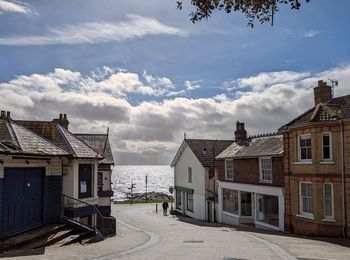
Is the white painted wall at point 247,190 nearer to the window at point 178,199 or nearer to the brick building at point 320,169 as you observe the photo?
the brick building at point 320,169

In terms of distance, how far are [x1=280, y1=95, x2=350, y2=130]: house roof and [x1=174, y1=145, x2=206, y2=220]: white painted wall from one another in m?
18.4

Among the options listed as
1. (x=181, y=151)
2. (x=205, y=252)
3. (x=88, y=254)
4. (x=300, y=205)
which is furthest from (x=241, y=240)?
(x=181, y=151)

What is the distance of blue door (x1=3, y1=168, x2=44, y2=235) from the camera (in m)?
17.1

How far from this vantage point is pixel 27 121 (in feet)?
79.6

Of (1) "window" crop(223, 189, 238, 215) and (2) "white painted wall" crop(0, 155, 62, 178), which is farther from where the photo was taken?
(1) "window" crop(223, 189, 238, 215)

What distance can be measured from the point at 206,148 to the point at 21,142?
1161 inches

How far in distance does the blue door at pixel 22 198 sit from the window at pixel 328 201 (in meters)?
15.5

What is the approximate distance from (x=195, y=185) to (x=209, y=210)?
4056 millimetres

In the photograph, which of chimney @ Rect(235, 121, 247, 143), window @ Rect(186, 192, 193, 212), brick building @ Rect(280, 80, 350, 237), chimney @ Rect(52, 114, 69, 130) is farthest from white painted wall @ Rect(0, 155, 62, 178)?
window @ Rect(186, 192, 193, 212)

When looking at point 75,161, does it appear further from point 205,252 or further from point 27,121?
point 205,252

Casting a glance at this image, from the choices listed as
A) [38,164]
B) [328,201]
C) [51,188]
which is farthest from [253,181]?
[38,164]

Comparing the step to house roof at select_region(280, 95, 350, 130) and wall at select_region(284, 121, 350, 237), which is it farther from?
house roof at select_region(280, 95, 350, 130)

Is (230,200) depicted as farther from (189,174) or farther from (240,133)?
(189,174)

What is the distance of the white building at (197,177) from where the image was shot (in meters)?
42.9
